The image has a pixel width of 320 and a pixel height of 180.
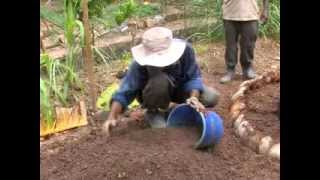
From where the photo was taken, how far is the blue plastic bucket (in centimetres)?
338

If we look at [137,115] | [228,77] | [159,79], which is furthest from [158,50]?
[228,77]

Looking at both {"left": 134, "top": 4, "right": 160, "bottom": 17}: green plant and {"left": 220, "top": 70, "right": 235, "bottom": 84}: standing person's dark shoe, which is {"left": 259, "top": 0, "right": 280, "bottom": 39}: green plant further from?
{"left": 134, "top": 4, "right": 160, "bottom": 17}: green plant

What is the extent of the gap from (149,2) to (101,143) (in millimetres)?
4220

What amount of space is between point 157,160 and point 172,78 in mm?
672

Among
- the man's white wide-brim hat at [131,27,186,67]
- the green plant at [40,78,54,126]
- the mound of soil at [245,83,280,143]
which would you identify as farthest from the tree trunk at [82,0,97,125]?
the mound of soil at [245,83,280,143]

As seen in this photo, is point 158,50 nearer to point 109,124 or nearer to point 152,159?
point 109,124

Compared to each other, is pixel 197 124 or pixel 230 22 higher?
pixel 230 22

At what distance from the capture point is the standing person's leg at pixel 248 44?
527 cm

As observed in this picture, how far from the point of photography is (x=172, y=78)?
376 cm

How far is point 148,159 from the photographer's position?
10.8 ft

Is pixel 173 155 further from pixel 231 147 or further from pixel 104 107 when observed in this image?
pixel 104 107

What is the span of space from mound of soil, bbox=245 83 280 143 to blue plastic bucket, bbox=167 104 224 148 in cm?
40

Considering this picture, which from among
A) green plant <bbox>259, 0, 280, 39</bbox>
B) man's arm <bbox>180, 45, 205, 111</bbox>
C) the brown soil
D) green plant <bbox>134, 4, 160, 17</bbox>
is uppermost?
green plant <bbox>134, 4, 160, 17</bbox>
